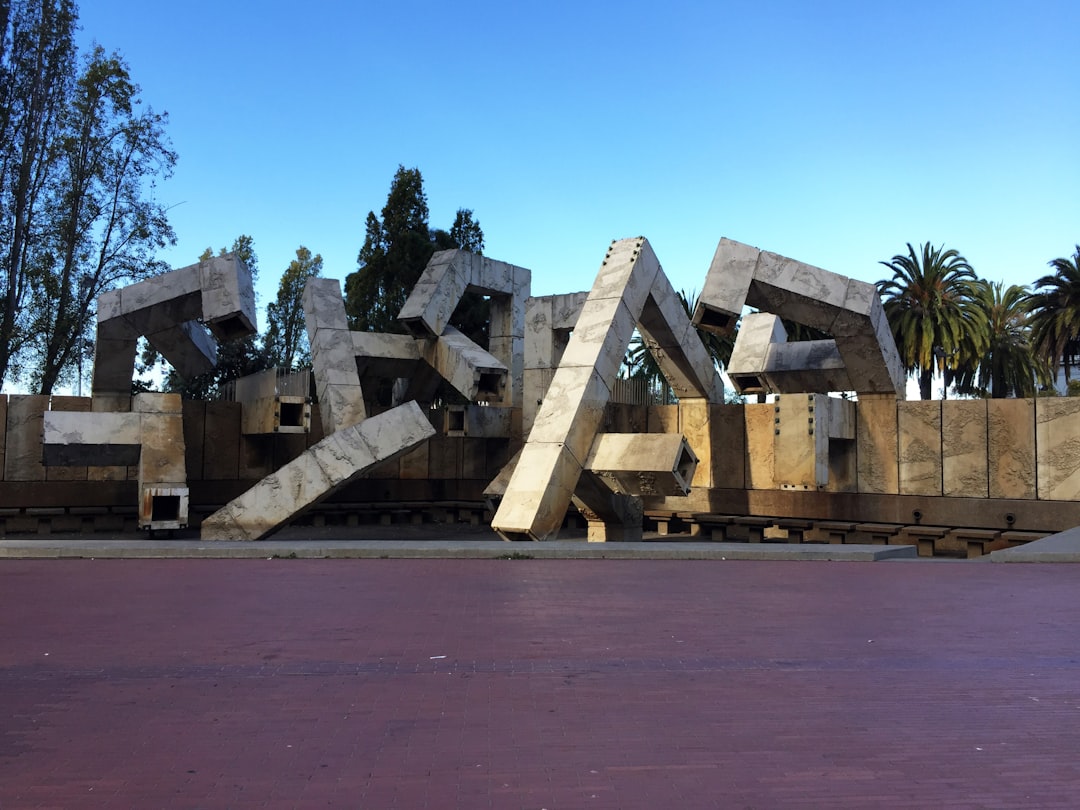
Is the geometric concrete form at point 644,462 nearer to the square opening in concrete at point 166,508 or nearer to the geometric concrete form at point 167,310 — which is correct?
the geometric concrete form at point 167,310

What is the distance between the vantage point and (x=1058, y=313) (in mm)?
36781

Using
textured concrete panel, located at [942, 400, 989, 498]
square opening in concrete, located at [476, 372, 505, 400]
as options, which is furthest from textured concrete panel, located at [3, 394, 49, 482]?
textured concrete panel, located at [942, 400, 989, 498]

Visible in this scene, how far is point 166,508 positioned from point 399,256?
2889 centimetres

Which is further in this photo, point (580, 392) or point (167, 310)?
point (167, 310)

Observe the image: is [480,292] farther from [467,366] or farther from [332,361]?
[332,361]

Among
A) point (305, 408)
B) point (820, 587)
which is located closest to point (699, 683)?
point (820, 587)

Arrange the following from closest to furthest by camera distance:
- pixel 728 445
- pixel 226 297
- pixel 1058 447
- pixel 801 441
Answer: pixel 1058 447
pixel 801 441
pixel 226 297
pixel 728 445

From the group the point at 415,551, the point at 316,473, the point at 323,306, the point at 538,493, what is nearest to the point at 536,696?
the point at 415,551

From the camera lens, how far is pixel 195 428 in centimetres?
1883

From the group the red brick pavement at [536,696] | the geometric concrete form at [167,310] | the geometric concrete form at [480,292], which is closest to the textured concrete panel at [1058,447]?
the red brick pavement at [536,696]

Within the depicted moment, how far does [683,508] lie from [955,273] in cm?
2703

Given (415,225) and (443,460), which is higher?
(415,225)

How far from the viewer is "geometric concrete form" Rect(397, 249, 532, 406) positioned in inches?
777

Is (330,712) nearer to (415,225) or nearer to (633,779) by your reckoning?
(633,779)
